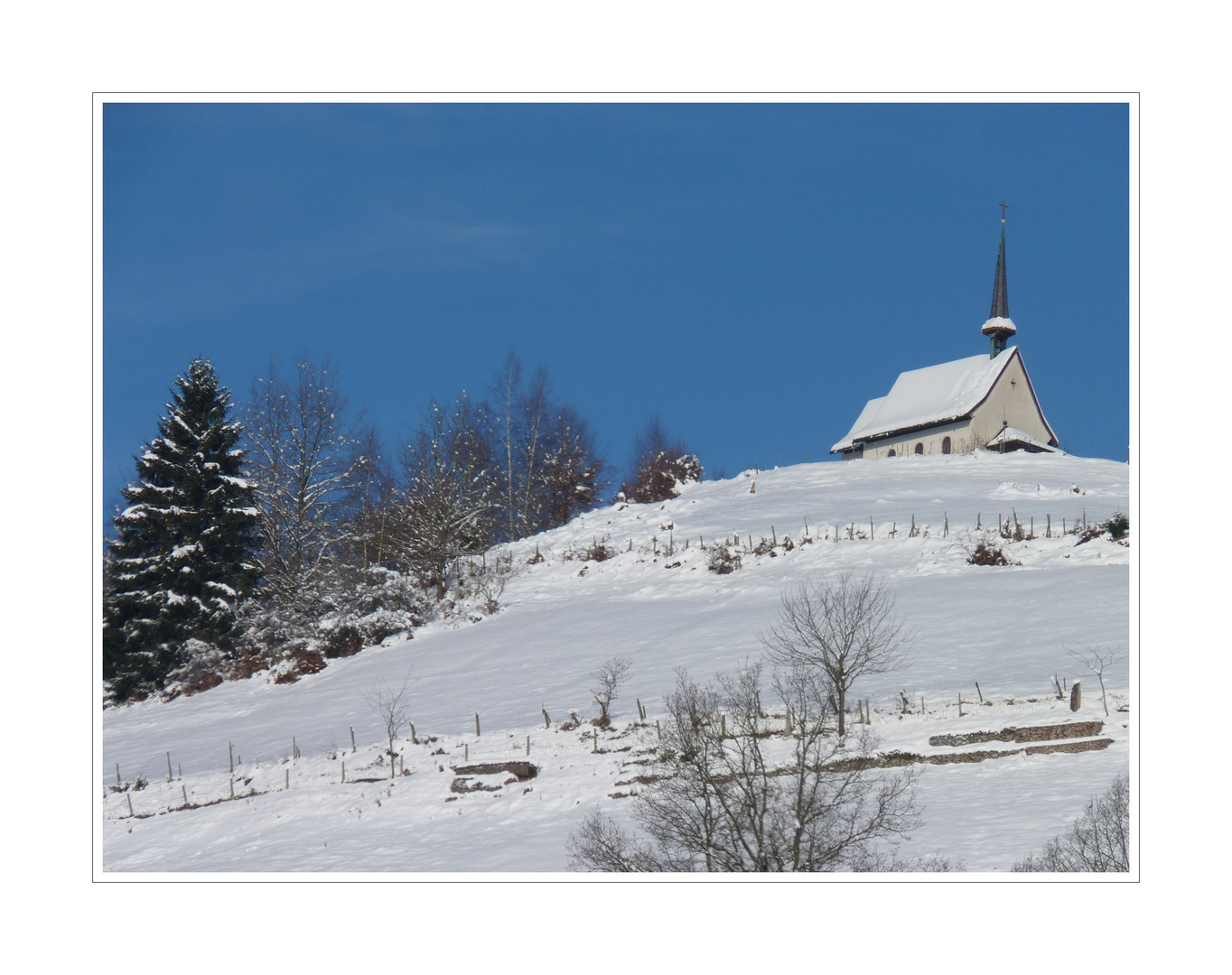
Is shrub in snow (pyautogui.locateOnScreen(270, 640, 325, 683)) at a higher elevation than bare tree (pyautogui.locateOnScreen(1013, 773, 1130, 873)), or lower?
lower

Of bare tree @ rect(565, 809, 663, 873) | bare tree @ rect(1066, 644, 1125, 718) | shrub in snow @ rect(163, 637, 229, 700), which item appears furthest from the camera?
shrub in snow @ rect(163, 637, 229, 700)

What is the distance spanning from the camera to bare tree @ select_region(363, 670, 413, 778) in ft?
90.7

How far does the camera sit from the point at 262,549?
45.4 meters

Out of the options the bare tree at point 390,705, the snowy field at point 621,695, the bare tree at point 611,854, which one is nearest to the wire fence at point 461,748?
the snowy field at point 621,695

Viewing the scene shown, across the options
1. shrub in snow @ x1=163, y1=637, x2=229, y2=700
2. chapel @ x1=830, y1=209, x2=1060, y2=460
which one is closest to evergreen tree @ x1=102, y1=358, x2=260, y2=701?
shrub in snow @ x1=163, y1=637, x2=229, y2=700

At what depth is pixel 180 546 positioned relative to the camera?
120 ft

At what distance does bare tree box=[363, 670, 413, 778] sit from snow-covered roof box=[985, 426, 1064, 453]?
43976 mm

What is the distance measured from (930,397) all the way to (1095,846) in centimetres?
6207

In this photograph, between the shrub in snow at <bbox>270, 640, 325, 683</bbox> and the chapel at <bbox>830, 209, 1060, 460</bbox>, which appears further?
the chapel at <bbox>830, 209, 1060, 460</bbox>

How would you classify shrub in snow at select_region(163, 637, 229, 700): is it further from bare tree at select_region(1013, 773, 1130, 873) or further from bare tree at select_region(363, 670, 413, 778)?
bare tree at select_region(1013, 773, 1130, 873)

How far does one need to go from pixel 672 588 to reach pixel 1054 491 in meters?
18.6

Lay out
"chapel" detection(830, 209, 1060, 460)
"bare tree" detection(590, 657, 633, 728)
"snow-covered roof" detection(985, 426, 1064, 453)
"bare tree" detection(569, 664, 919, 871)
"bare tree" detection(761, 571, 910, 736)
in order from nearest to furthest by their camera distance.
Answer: "bare tree" detection(569, 664, 919, 871) → "bare tree" detection(761, 571, 910, 736) → "bare tree" detection(590, 657, 633, 728) → "snow-covered roof" detection(985, 426, 1064, 453) → "chapel" detection(830, 209, 1060, 460)

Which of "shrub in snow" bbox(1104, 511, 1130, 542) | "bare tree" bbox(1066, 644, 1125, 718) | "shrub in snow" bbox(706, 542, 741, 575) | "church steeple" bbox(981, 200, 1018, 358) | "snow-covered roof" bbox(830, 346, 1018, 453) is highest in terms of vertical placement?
"church steeple" bbox(981, 200, 1018, 358)

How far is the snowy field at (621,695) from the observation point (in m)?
19.4
